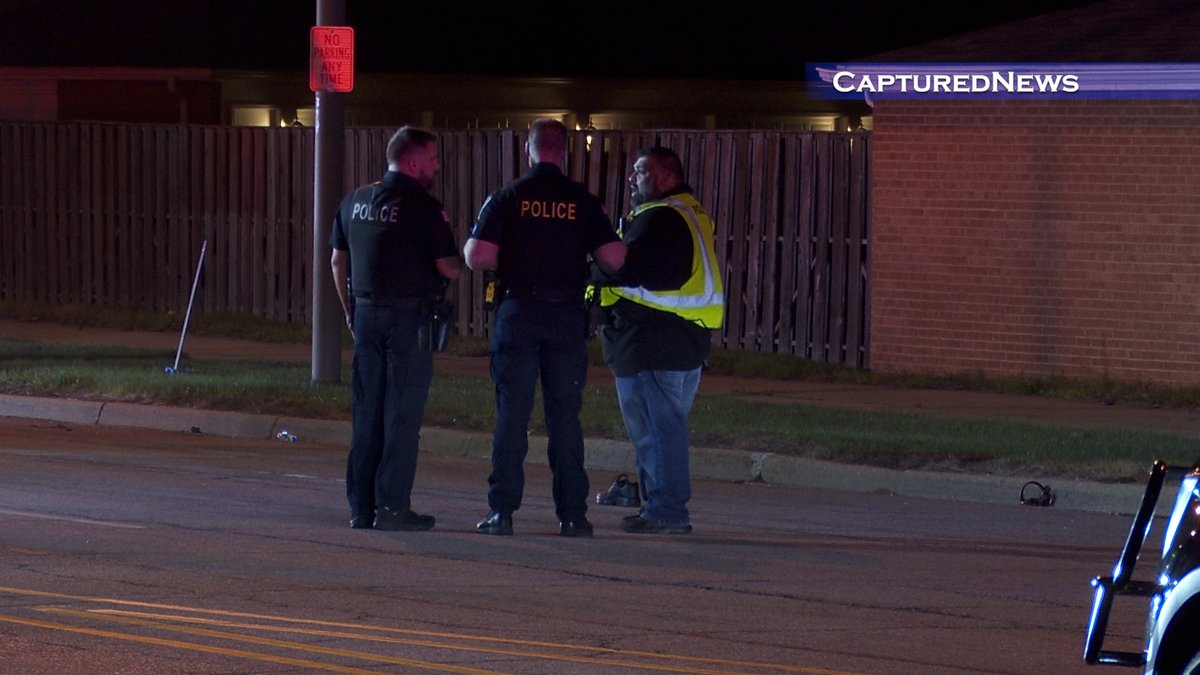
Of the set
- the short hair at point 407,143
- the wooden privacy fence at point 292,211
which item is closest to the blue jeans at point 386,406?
the short hair at point 407,143

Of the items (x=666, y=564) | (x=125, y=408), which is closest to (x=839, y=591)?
(x=666, y=564)

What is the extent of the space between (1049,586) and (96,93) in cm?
2229

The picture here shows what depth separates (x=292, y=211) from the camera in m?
22.8

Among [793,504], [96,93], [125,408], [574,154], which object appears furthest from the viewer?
[96,93]

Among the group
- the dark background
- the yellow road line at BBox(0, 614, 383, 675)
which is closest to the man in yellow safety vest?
the yellow road line at BBox(0, 614, 383, 675)

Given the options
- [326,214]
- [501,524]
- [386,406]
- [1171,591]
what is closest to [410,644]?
[501,524]

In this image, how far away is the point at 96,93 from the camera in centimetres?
2953

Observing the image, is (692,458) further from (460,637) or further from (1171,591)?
(1171,591)

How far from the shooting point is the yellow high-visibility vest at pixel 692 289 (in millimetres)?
10727

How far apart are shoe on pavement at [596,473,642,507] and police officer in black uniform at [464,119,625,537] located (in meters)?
1.31

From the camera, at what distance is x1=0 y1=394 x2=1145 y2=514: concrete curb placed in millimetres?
12477

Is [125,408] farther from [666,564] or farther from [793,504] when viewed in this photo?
[666,564]

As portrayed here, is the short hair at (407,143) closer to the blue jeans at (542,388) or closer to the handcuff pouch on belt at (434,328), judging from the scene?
the handcuff pouch on belt at (434,328)

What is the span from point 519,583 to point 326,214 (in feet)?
27.1
